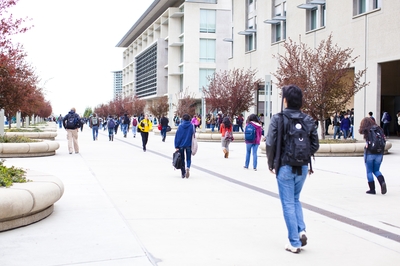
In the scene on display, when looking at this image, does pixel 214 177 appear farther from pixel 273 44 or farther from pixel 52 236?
pixel 273 44

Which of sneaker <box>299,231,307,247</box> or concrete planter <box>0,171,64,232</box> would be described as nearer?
sneaker <box>299,231,307,247</box>

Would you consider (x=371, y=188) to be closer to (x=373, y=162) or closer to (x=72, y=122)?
(x=373, y=162)

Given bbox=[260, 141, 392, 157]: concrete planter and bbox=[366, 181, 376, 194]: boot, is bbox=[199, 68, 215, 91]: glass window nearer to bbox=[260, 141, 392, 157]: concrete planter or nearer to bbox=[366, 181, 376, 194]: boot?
bbox=[260, 141, 392, 157]: concrete planter

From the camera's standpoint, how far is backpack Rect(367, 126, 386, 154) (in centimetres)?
990

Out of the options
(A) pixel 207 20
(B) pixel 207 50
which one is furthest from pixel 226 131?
(A) pixel 207 20

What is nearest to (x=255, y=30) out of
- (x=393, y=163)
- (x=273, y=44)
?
(x=273, y=44)

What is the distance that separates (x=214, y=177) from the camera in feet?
41.7

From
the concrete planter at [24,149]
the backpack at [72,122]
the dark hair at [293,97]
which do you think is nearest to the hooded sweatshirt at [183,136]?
the dark hair at [293,97]

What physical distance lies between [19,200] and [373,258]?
13.6 ft

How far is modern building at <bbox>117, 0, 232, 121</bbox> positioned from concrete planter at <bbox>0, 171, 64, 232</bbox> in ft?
190

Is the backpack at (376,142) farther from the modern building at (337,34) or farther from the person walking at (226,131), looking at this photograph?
the modern building at (337,34)

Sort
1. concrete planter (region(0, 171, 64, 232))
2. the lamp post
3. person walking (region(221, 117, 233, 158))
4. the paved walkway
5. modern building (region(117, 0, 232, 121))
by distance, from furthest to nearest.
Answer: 1. modern building (region(117, 0, 232, 121))
2. the lamp post
3. person walking (region(221, 117, 233, 158))
4. concrete planter (region(0, 171, 64, 232))
5. the paved walkway

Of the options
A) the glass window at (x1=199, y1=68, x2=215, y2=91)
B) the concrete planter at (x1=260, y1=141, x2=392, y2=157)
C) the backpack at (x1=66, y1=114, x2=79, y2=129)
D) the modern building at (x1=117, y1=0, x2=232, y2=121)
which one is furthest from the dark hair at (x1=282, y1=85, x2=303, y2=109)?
the glass window at (x1=199, y1=68, x2=215, y2=91)

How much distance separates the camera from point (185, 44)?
70000 millimetres
